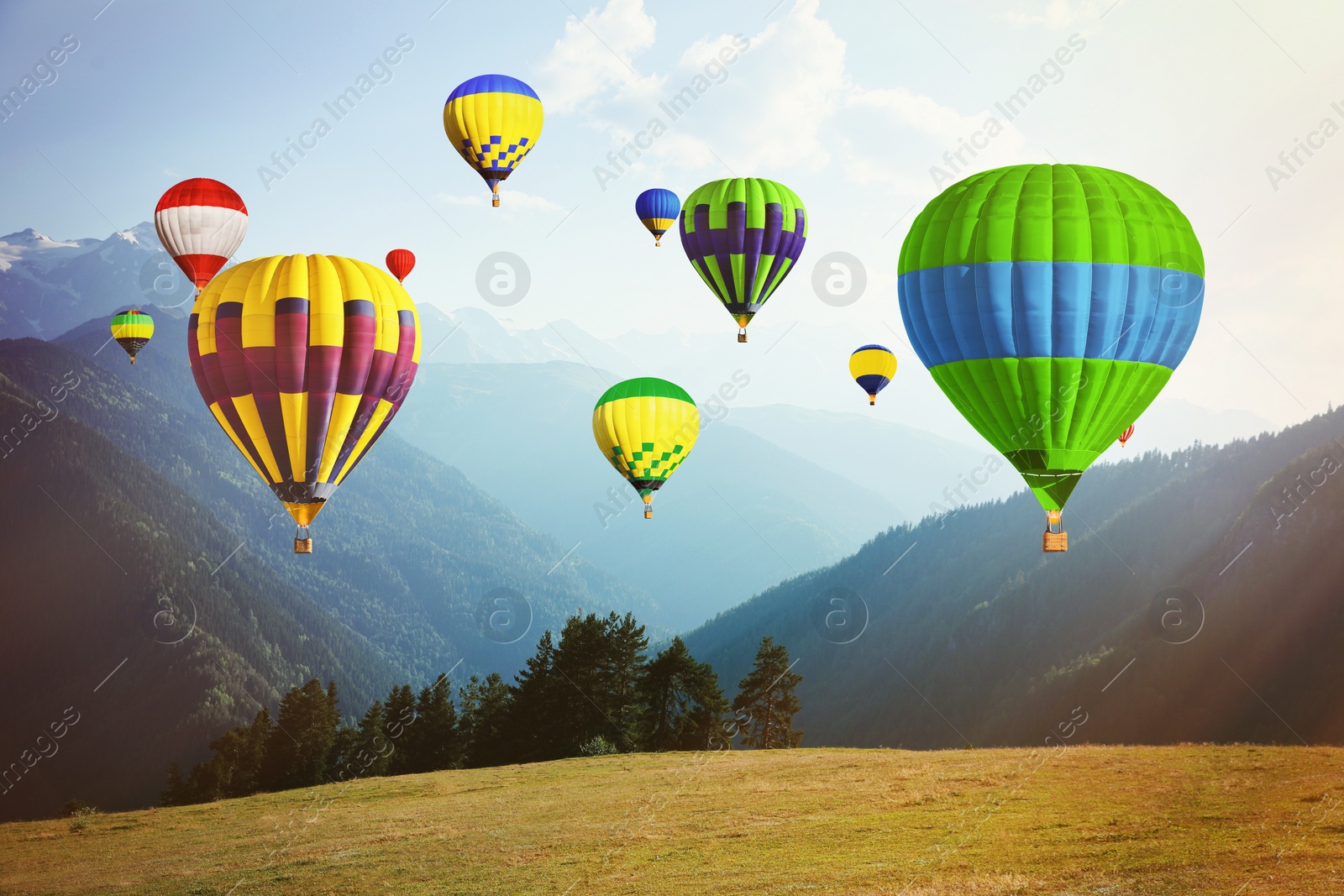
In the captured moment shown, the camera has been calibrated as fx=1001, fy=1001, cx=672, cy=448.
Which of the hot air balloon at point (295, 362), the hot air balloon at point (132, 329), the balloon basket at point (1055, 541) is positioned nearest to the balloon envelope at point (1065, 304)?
the balloon basket at point (1055, 541)

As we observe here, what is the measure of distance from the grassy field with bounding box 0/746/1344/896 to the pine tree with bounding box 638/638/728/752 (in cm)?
1906

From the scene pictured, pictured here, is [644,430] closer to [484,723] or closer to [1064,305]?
[1064,305]

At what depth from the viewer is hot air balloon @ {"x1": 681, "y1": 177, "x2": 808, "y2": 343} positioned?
55156 mm

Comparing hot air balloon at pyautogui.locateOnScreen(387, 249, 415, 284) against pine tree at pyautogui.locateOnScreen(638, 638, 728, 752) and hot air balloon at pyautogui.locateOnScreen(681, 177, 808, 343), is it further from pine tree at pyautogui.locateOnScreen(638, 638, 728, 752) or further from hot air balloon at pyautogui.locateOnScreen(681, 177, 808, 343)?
pine tree at pyautogui.locateOnScreen(638, 638, 728, 752)

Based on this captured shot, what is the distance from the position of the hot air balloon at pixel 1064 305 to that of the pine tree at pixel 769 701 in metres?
53.1

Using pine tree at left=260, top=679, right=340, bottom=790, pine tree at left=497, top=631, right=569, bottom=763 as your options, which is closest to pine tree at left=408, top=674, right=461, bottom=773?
pine tree at left=497, top=631, right=569, bottom=763

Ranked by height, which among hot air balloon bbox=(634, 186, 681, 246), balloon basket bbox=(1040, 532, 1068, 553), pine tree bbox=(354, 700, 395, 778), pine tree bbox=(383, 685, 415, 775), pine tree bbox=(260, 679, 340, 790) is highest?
hot air balloon bbox=(634, 186, 681, 246)

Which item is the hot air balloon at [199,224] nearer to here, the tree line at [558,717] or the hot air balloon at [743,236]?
the hot air balloon at [743,236]

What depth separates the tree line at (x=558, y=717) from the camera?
73125 mm

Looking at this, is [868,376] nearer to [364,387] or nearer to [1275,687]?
[364,387]

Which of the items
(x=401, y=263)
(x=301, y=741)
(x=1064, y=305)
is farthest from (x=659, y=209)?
(x=301, y=741)

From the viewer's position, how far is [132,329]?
10312cm

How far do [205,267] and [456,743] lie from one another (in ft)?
139

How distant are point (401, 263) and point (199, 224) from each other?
15.6m
